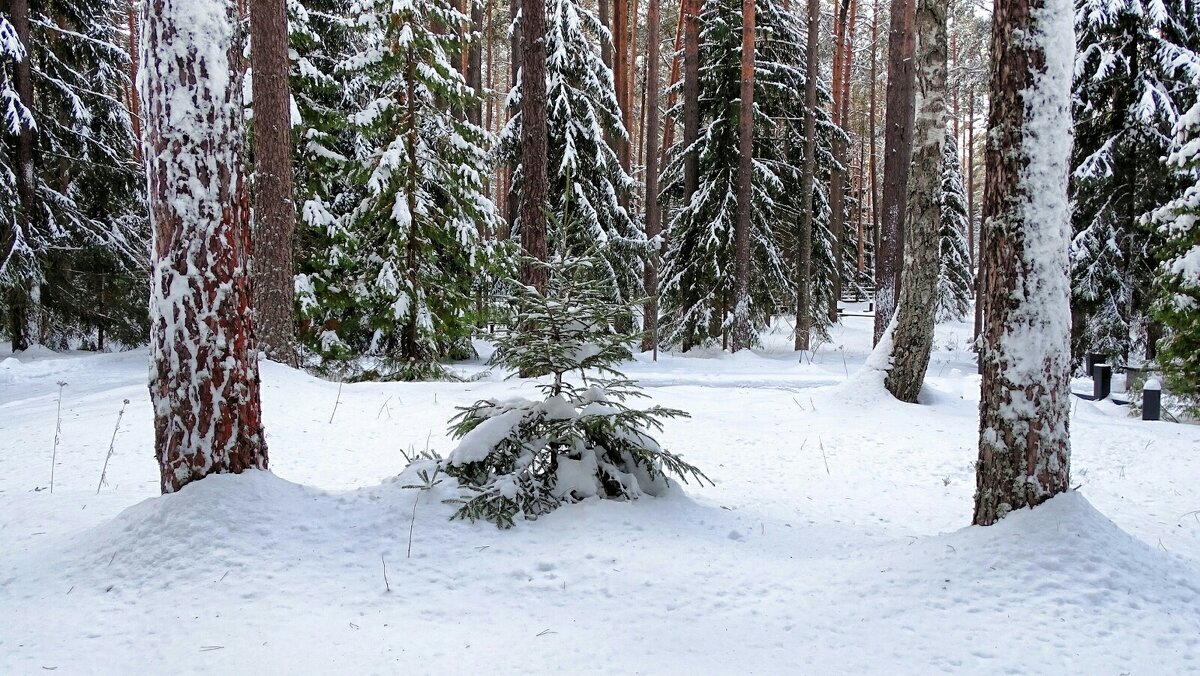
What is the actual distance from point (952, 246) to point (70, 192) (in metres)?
27.2

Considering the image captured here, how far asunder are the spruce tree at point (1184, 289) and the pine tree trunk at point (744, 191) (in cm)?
743

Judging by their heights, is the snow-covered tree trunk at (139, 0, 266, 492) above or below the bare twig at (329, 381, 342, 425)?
above

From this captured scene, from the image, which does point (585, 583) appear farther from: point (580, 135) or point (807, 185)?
point (807, 185)

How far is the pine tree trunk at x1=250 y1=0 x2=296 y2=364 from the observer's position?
353 inches

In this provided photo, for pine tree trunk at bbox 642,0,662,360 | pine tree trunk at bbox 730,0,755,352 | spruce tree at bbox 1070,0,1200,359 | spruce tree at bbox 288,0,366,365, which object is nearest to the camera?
spruce tree at bbox 288,0,366,365

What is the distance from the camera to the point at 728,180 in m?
16.2

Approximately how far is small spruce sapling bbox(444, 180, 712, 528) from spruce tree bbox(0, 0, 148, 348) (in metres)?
14.5

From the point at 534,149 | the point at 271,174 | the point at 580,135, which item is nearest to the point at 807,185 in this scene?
the point at 580,135

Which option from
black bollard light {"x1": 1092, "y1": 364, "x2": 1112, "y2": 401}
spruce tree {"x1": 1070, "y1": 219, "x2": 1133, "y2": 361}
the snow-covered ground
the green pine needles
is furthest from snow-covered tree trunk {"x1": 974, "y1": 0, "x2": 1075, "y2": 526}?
spruce tree {"x1": 1070, "y1": 219, "x2": 1133, "y2": 361}

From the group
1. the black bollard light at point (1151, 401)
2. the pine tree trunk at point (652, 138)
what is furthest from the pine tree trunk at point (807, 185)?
the black bollard light at point (1151, 401)

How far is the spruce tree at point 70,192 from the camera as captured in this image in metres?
13.7

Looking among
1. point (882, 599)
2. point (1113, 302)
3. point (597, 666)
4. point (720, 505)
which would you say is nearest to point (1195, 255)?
point (1113, 302)

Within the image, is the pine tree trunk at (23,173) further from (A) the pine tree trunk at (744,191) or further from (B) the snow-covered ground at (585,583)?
(A) the pine tree trunk at (744,191)

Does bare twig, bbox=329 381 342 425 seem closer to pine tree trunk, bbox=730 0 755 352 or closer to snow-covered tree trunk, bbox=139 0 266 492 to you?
snow-covered tree trunk, bbox=139 0 266 492
